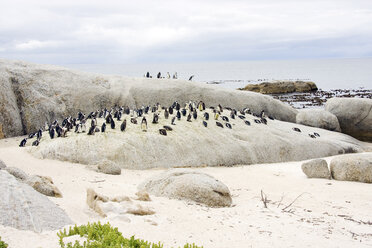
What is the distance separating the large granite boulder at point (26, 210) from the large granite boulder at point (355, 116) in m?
19.6

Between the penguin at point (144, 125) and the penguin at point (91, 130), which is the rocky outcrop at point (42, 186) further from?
the penguin at point (144, 125)

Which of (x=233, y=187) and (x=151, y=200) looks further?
(x=233, y=187)

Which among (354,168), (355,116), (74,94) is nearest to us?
(354,168)

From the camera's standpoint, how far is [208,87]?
66.5ft

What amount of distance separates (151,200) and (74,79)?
12177 mm

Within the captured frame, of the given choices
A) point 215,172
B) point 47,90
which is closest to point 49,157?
point 215,172

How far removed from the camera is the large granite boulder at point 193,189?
8383mm

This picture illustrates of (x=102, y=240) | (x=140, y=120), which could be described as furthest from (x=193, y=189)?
(x=140, y=120)

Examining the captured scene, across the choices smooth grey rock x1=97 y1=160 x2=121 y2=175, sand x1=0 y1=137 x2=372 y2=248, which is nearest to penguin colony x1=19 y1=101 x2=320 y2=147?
sand x1=0 y1=137 x2=372 y2=248

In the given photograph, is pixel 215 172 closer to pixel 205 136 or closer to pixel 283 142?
pixel 205 136

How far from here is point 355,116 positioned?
72.6 ft

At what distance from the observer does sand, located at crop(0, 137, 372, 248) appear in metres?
6.25

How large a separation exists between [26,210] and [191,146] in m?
8.23

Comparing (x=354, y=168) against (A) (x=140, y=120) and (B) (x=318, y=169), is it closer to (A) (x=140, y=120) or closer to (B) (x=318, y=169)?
(B) (x=318, y=169)
